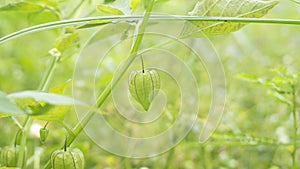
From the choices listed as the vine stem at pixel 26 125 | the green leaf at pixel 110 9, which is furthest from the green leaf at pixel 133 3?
the vine stem at pixel 26 125

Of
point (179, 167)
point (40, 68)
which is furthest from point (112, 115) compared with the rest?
point (40, 68)

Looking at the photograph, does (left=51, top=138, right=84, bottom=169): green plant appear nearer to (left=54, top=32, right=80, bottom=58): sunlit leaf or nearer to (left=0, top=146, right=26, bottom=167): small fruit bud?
(left=0, top=146, right=26, bottom=167): small fruit bud

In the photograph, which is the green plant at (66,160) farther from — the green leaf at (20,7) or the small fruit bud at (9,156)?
the green leaf at (20,7)

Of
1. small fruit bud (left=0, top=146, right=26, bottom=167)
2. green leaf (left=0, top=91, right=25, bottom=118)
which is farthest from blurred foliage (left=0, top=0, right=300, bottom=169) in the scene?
green leaf (left=0, top=91, right=25, bottom=118)

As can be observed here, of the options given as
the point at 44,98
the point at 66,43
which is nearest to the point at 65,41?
the point at 66,43

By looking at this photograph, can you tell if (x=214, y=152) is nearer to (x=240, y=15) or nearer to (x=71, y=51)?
(x=71, y=51)
